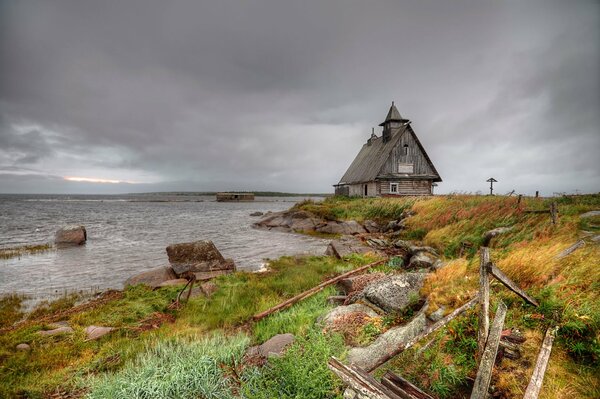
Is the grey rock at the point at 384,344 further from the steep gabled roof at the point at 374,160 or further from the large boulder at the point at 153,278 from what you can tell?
the steep gabled roof at the point at 374,160

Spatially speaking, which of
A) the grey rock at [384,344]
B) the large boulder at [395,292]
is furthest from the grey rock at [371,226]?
the grey rock at [384,344]

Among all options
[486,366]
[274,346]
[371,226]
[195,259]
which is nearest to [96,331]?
[274,346]

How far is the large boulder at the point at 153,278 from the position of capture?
11.3 metres

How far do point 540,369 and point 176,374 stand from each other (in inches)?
200

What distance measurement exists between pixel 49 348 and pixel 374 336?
7305mm

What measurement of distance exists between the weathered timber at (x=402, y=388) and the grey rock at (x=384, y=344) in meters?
1.10

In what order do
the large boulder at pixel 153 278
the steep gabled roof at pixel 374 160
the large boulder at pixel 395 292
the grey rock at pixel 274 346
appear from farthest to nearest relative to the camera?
the steep gabled roof at pixel 374 160
the large boulder at pixel 153 278
the large boulder at pixel 395 292
the grey rock at pixel 274 346

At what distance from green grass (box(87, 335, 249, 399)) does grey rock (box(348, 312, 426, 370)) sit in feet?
7.11

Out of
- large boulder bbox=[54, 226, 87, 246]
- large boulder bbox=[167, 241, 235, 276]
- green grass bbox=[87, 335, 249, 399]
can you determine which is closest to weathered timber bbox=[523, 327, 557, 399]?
green grass bbox=[87, 335, 249, 399]

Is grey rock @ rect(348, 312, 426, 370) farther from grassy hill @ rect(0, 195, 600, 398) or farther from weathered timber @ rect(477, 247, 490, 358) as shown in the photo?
weathered timber @ rect(477, 247, 490, 358)

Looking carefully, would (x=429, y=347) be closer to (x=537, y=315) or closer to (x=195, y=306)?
(x=537, y=315)

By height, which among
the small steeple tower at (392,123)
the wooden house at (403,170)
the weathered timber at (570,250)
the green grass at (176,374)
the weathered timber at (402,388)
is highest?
the small steeple tower at (392,123)

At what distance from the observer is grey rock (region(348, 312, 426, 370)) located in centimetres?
464

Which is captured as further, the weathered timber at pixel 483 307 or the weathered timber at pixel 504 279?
the weathered timber at pixel 504 279
